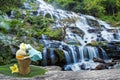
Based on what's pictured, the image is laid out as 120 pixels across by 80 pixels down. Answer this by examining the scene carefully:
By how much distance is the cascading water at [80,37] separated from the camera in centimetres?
1229

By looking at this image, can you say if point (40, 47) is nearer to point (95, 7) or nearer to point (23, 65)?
point (23, 65)

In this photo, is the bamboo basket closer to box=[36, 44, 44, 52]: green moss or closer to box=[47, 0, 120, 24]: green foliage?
box=[36, 44, 44, 52]: green moss

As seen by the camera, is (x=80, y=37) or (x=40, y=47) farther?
(x=80, y=37)

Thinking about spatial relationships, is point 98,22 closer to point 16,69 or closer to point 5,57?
point 5,57

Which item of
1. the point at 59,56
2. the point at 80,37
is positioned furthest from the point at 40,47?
the point at 80,37

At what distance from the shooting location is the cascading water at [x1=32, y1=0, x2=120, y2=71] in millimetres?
12289

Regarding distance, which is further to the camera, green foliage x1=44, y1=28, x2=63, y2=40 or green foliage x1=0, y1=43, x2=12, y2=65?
green foliage x1=44, y1=28, x2=63, y2=40

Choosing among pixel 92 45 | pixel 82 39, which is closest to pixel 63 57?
pixel 92 45

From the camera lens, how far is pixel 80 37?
51.7 ft

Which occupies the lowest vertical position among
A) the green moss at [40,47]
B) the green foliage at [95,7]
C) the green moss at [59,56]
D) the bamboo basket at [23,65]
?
the green moss at [59,56]

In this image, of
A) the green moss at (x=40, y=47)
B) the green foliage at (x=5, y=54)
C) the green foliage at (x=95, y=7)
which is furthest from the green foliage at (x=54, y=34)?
the green foliage at (x=95, y=7)

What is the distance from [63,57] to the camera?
12023 mm

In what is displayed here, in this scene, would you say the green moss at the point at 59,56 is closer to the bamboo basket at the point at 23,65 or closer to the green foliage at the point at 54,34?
the green foliage at the point at 54,34

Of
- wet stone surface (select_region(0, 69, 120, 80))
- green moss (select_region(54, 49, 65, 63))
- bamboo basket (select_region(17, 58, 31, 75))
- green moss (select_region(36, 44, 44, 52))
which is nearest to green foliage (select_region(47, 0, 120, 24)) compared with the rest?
green moss (select_region(54, 49, 65, 63))
